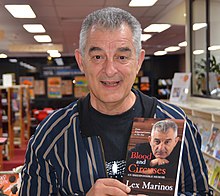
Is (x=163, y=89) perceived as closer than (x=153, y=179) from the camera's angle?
No

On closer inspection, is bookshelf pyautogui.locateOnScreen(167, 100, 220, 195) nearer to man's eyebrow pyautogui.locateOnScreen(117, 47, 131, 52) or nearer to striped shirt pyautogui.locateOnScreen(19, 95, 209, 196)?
striped shirt pyautogui.locateOnScreen(19, 95, 209, 196)

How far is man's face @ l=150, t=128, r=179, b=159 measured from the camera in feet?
3.77

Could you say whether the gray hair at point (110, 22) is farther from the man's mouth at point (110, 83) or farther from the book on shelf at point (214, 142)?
the book on shelf at point (214, 142)

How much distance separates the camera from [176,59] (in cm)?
1998

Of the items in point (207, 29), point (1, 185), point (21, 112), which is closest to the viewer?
point (1, 185)

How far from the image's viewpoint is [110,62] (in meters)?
1.17

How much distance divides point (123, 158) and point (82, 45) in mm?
385

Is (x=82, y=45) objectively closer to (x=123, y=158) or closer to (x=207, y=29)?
(x=123, y=158)

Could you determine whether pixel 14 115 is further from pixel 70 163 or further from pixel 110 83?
pixel 110 83

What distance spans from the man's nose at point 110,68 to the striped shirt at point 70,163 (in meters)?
0.23

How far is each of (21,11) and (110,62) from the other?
6804 millimetres

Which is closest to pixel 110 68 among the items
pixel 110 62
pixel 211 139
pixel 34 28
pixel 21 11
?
pixel 110 62

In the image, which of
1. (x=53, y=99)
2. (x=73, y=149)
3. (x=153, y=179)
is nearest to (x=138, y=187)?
(x=153, y=179)

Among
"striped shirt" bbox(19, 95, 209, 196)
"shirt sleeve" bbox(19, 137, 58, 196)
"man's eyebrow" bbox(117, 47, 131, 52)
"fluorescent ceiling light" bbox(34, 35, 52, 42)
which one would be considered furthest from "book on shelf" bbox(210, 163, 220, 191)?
"fluorescent ceiling light" bbox(34, 35, 52, 42)
